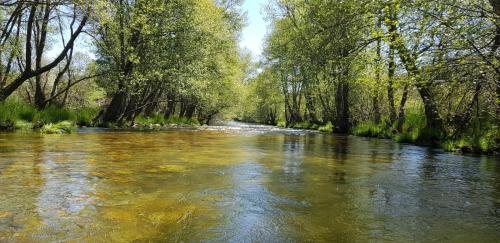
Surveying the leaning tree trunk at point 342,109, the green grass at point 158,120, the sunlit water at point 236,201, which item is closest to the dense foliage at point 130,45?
the green grass at point 158,120

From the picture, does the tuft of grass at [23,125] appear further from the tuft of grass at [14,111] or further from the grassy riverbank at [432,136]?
the grassy riverbank at [432,136]

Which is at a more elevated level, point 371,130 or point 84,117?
point 84,117

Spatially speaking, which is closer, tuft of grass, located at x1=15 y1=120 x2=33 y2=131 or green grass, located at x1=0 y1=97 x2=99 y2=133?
green grass, located at x1=0 y1=97 x2=99 y2=133

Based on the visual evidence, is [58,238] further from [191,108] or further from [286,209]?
[191,108]

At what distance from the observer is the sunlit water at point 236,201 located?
3.89 meters

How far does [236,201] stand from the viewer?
204 inches

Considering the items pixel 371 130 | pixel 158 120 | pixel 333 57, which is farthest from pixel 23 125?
pixel 371 130

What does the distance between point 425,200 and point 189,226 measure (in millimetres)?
3584

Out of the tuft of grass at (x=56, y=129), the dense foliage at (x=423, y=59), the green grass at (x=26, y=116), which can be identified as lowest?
the tuft of grass at (x=56, y=129)

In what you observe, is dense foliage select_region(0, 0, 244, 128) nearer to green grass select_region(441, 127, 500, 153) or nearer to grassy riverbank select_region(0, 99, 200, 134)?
grassy riverbank select_region(0, 99, 200, 134)

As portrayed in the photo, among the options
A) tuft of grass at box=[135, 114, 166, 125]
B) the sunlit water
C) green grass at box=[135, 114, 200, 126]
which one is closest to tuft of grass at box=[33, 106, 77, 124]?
tuft of grass at box=[135, 114, 166, 125]

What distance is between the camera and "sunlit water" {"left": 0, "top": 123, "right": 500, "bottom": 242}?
389cm

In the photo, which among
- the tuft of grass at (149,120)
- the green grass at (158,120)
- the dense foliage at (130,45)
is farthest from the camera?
the green grass at (158,120)

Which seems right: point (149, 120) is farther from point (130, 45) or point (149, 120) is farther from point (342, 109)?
point (342, 109)
